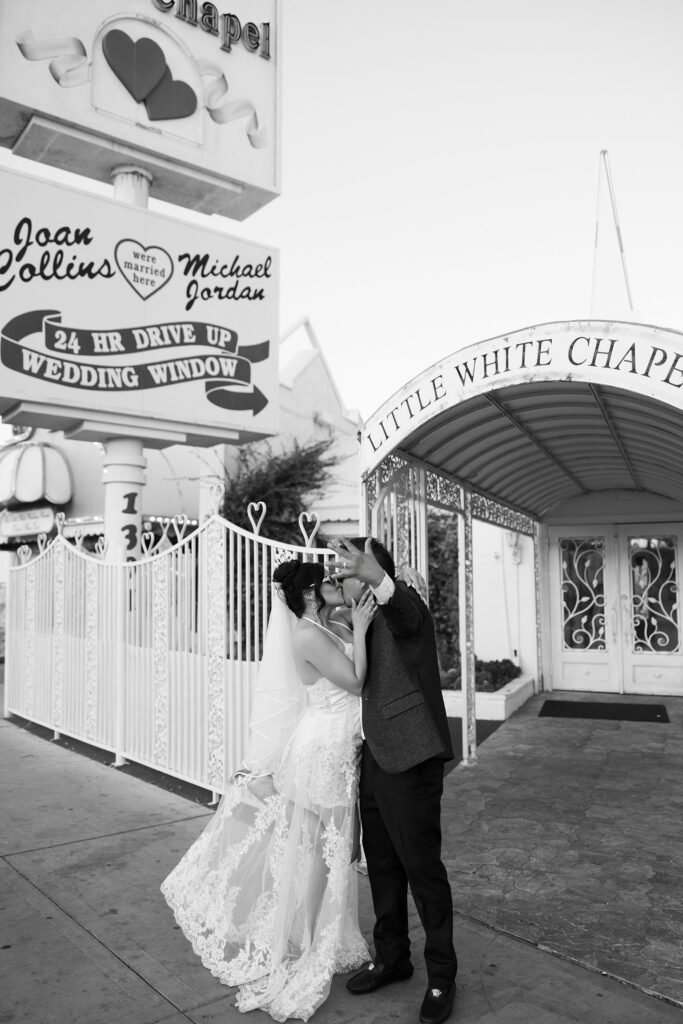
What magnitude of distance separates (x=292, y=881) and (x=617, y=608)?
866 centimetres

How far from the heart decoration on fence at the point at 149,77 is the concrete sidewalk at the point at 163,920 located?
8462 millimetres

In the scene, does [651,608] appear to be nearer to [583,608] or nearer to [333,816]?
[583,608]

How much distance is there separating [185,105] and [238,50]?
1456mm

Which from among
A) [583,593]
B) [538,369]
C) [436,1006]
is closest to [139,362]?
[538,369]

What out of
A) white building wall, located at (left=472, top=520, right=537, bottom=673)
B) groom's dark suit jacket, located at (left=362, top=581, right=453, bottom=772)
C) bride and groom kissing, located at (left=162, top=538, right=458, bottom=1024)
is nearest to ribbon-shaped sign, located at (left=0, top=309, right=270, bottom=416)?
white building wall, located at (left=472, top=520, right=537, bottom=673)

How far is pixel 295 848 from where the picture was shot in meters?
3.32

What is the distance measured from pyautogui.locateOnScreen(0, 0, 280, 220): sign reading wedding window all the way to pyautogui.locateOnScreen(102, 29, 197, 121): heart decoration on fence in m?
0.01

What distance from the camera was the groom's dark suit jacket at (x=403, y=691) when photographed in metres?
3.00

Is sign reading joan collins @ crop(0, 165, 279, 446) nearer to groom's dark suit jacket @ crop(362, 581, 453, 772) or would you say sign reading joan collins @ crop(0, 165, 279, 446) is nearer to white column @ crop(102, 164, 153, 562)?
white column @ crop(102, 164, 153, 562)

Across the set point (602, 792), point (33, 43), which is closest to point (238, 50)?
point (33, 43)

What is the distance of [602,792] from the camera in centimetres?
624

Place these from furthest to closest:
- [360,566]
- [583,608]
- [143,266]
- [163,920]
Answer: [583,608] < [143,266] < [163,920] < [360,566]

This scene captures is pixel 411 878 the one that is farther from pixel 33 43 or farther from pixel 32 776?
pixel 33 43

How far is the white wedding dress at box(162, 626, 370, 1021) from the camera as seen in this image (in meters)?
3.17
